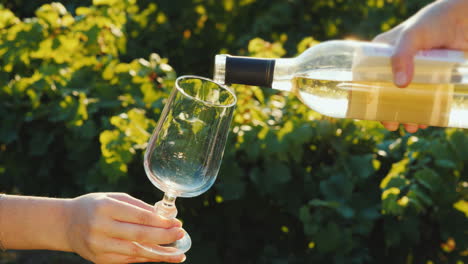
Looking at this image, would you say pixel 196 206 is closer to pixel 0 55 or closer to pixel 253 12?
pixel 0 55

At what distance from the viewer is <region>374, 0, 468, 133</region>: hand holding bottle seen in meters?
1.42

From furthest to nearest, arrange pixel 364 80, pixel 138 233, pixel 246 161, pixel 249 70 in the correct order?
pixel 246 161 < pixel 364 80 < pixel 249 70 < pixel 138 233

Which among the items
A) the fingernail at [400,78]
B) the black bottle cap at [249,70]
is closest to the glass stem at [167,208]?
the black bottle cap at [249,70]

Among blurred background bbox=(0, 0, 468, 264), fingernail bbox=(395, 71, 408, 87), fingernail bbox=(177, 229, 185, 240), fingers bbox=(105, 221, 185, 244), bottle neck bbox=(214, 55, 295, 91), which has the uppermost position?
fingernail bbox=(395, 71, 408, 87)

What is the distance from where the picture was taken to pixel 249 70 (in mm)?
1493

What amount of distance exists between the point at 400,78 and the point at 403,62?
0.04 metres

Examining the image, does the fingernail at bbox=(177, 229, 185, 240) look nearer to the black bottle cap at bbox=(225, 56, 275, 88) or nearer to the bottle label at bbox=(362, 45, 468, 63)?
the black bottle cap at bbox=(225, 56, 275, 88)

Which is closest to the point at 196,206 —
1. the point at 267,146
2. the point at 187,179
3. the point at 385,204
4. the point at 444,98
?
the point at 267,146

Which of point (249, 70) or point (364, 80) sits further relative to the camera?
point (364, 80)

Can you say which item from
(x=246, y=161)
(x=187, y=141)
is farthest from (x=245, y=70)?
(x=246, y=161)

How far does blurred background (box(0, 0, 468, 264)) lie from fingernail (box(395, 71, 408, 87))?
0.76 meters

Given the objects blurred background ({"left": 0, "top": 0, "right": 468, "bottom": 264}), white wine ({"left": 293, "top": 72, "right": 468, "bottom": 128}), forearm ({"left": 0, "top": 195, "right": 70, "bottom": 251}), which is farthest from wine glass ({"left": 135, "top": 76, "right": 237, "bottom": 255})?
blurred background ({"left": 0, "top": 0, "right": 468, "bottom": 264})

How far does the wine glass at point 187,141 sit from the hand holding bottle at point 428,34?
16.8 inches

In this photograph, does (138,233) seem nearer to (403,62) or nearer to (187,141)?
(187,141)
